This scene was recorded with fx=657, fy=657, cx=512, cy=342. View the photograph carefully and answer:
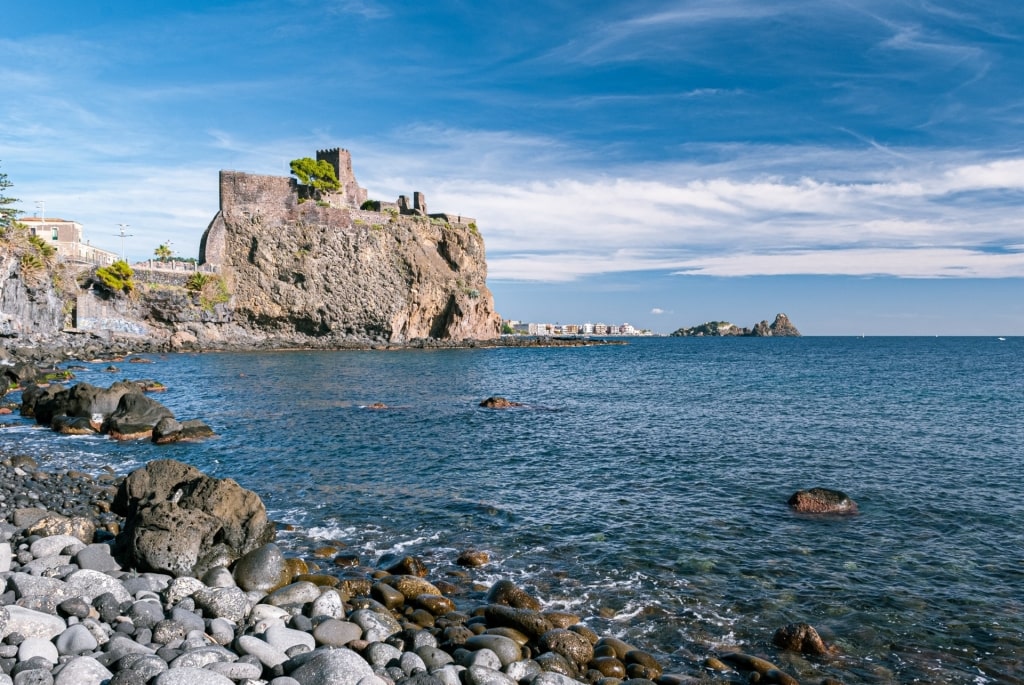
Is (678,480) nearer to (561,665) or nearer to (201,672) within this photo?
(561,665)

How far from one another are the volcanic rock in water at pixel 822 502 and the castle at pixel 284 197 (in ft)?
298

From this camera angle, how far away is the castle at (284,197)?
92.9 m

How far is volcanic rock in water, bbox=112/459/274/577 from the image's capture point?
11148 mm

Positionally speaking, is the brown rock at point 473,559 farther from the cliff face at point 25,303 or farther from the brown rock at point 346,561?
the cliff face at point 25,303

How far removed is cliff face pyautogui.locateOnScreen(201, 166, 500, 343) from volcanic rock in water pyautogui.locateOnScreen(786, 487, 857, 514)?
86.7m

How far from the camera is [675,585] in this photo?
38.1 feet

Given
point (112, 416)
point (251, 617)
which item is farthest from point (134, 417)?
point (251, 617)

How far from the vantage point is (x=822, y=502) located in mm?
16047

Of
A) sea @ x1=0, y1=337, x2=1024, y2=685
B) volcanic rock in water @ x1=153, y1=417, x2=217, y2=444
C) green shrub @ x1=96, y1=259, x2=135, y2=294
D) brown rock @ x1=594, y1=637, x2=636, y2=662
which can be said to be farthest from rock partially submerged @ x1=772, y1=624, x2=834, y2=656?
green shrub @ x1=96, y1=259, x2=135, y2=294

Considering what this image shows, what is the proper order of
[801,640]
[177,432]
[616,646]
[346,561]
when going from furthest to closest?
[177,432] → [346,561] → [801,640] → [616,646]

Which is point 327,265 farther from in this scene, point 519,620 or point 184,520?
point 519,620

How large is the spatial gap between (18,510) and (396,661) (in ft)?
31.6

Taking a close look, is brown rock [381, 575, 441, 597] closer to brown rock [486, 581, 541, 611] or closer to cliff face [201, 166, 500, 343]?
brown rock [486, 581, 541, 611]

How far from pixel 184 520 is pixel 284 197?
92.8 metres
